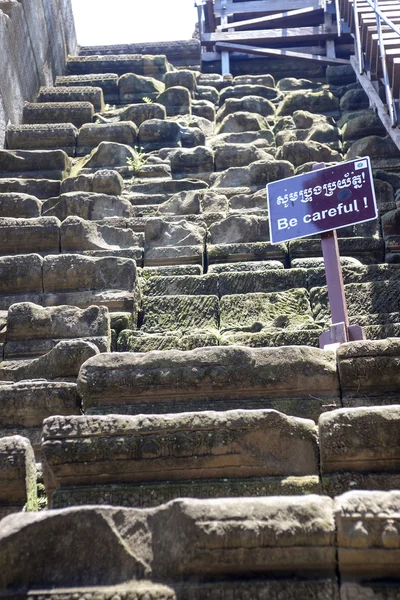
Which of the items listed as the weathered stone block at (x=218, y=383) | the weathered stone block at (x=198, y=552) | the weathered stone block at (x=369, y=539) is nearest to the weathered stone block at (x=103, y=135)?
the weathered stone block at (x=218, y=383)

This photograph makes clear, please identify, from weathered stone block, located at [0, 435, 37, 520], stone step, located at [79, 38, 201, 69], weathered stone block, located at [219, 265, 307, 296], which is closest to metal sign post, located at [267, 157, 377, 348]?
weathered stone block, located at [219, 265, 307, 296]

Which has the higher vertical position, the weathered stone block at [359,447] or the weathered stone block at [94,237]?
the weathered stone block at [94,237]

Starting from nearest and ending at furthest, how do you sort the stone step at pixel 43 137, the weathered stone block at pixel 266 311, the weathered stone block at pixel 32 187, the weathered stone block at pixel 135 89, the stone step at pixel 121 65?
the weathered stone block at pixel 266 311, the weathered stone block at pixel 32 187, the stone step at pixel 43 137, the weathered stone block at pixel 135 89, the stone step at pixel 121 65

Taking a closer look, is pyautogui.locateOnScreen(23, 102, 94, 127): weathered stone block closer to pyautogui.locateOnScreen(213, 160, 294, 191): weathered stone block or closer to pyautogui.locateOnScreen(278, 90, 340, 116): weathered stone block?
pyautogui.locateOnScreen(278, 90, 340, 116): weathered stone block

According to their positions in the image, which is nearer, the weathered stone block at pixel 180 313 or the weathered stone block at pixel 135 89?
the weathered stone block at pixel 180 313

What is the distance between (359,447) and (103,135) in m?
6.59

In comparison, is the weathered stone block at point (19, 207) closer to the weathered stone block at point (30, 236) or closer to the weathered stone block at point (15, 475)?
the weathered stone block at point (30, 236)

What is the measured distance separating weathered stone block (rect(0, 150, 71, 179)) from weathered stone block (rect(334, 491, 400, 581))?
6085 mm

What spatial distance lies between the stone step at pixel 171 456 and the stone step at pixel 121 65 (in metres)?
8.54

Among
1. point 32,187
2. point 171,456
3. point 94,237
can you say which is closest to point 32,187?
point 32,187

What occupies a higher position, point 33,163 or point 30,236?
point 33,163

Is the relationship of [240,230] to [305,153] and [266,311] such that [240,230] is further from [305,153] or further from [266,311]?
[305,153]

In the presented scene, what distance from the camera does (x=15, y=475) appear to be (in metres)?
2.86

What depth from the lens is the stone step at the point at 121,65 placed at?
1090cm
